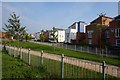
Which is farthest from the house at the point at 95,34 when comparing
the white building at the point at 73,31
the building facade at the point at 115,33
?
the white building at the point at 73,31

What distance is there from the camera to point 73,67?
9469 mm

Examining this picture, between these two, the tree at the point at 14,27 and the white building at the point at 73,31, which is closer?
the tree at the point at 14,27

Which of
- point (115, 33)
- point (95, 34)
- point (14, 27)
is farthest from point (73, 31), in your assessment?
point (14, 27)

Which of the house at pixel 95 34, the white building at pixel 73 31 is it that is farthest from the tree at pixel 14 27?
the white building at pixel 73 31

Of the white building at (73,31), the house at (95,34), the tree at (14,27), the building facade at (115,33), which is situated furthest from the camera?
the white building at (73,31)

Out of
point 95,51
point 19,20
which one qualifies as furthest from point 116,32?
point 19,20

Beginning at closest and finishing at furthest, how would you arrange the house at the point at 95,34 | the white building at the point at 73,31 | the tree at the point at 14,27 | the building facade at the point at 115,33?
the tree at the point at 14,27, the building facade at the point at 115,33, the house at the point at 95,34, the white building at the point at 73,31

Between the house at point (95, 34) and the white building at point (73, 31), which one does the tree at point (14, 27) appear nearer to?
the house at point (95, 34)

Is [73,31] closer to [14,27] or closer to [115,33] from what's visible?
[115,33]

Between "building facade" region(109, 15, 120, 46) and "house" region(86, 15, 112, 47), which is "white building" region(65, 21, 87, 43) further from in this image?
"building facade" region(109, 15, 120, 46)

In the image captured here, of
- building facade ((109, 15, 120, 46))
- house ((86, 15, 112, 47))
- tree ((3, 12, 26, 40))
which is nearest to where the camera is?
tree ((3, 12, 26, 40))

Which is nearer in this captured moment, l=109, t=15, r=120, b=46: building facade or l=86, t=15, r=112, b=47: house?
l=109, t=15, r=120, b=46: building facade

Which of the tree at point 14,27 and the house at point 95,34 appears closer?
the tree at point 14,27

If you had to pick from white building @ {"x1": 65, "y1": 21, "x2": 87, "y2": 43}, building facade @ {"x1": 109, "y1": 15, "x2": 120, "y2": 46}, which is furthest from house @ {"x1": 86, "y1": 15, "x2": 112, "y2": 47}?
white building @ {"x1": 65, "y1": 21, "x2": 87, "y2": 43}
